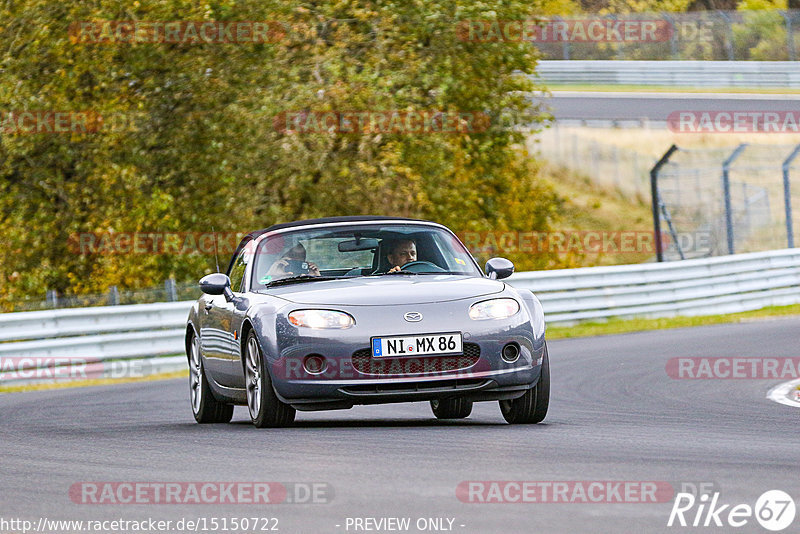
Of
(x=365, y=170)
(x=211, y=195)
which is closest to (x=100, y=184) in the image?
(x=211, y=195)

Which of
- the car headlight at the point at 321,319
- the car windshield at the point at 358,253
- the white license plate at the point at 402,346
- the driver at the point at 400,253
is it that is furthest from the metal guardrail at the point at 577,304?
the white license plate at the point at 402,346

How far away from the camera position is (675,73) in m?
45.1

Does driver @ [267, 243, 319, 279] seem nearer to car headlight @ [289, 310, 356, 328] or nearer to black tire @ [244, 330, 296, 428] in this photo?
black tire @ [244, 330, 296, 428]

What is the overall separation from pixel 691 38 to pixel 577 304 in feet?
93.4

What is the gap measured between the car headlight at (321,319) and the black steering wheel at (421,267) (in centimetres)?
119

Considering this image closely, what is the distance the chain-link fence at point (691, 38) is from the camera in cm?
4606

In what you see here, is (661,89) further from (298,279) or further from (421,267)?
(298,279)

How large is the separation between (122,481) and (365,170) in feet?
58.5

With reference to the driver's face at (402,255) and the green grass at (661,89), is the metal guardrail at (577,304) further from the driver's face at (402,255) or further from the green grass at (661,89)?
the green grass at (661,89)

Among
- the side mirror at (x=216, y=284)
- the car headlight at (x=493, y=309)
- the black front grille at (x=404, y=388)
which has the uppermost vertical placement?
the side mirror at (x=216, y=284)

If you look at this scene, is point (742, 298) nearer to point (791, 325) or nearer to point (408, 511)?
point (791, 325)

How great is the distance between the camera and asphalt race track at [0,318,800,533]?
6.18m

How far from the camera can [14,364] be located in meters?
16.8

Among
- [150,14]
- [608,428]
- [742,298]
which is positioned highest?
[150,14]
